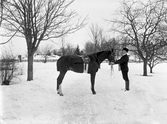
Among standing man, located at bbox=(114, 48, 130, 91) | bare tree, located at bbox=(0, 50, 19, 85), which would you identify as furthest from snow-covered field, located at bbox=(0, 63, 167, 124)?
bare tree, located at bbox=(0, 50, 19, 85)

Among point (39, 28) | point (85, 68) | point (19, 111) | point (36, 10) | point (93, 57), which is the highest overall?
point (36, 10)

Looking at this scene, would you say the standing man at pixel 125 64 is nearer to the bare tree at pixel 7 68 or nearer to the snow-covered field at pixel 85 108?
the snow-covered field at pixel 85 108

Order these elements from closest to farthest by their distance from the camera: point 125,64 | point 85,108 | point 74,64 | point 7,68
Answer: point 85,108 < point 74,64 < point 125,64 < point 7,68

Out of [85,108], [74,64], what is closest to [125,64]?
[74,64]

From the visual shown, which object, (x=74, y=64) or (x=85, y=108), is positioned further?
(x=74, y=64)

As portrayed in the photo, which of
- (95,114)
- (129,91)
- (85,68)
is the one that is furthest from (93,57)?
(95,114)

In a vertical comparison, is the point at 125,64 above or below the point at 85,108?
above

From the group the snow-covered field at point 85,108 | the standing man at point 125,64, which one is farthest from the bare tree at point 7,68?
the standing man at point 125,64

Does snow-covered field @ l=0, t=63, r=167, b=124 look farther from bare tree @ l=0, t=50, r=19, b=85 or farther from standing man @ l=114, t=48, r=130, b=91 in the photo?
bare tree @ l=0, t=50, r=19, b=85

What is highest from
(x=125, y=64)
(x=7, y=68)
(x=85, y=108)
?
(x=125, y=64)

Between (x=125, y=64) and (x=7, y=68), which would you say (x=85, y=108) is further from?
(x=7, y=68)

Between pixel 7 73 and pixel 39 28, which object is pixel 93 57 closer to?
pixel 39 28

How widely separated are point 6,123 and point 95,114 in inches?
92.4

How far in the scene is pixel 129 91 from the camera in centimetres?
589
